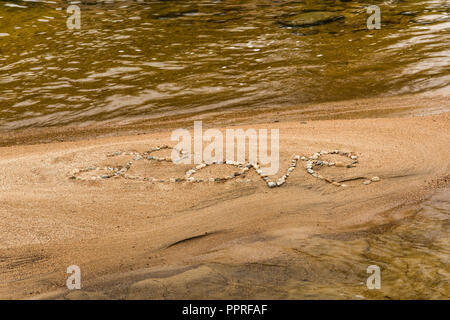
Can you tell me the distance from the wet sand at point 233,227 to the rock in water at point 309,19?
24.4ft

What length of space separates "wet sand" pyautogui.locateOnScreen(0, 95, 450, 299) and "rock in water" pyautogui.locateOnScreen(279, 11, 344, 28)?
7423 mm

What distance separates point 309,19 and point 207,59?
14.0ft

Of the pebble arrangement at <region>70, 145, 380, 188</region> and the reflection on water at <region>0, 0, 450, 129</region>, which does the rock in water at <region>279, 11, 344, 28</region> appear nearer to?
the reflection on water at <region>0, 0, 450, 129</region>

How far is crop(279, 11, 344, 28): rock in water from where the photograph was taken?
13.6m

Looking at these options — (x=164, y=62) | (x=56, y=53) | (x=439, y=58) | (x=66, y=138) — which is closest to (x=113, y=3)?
(x=56, y=53)

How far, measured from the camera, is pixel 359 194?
5309 mm

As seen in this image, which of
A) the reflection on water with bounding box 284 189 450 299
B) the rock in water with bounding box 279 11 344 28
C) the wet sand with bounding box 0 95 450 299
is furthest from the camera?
the rock in water with bounding box 279 11 344 28

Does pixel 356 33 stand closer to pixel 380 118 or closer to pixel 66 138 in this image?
pixel 380 118

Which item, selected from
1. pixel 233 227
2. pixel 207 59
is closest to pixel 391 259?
pixel 233 227

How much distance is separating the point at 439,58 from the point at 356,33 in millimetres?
2943

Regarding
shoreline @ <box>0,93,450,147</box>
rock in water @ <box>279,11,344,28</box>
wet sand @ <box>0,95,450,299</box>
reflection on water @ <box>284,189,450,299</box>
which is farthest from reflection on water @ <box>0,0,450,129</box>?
reflection on water @ <box>284,189,450,299</box>

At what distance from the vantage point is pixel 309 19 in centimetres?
1393

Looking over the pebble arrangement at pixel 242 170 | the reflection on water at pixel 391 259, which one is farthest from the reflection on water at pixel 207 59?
the reflection on water at pixel 391 259

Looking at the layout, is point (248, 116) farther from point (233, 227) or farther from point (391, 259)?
point (391, 259)
